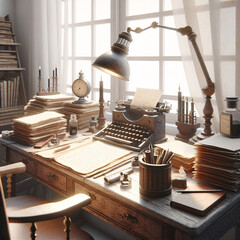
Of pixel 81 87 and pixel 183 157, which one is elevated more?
pixel 81 87

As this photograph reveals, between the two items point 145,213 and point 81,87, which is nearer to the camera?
point 145,213

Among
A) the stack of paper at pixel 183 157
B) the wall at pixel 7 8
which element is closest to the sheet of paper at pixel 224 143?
the stack of paper at pixel 183 157

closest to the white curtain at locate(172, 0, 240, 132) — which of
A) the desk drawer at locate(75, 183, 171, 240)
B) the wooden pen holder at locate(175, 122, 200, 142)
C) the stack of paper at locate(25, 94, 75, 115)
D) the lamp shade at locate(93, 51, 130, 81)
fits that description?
→ the wooden pen holder at locate(175, 122, 200, 142)

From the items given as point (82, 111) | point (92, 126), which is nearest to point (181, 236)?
point (92, 126)

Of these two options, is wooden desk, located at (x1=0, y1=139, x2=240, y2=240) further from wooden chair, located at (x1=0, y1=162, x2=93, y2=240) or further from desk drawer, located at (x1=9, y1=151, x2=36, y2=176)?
desk drawer, located at (x1=9, y1=151, x2=36, y2=176)

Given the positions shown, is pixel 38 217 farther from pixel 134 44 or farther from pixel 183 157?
pixel 134 44

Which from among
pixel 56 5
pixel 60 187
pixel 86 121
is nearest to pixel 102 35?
pixel 56 5

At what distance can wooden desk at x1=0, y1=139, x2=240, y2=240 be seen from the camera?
3.22ft

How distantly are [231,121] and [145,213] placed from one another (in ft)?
2.00

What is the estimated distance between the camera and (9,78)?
3096 mm

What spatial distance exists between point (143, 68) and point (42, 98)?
871 mm

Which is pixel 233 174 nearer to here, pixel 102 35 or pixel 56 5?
pixel 102 35

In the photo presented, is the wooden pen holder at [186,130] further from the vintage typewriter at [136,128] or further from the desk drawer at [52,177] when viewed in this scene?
the desk drawer at [52,177]

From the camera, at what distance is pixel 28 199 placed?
1.73 metres
